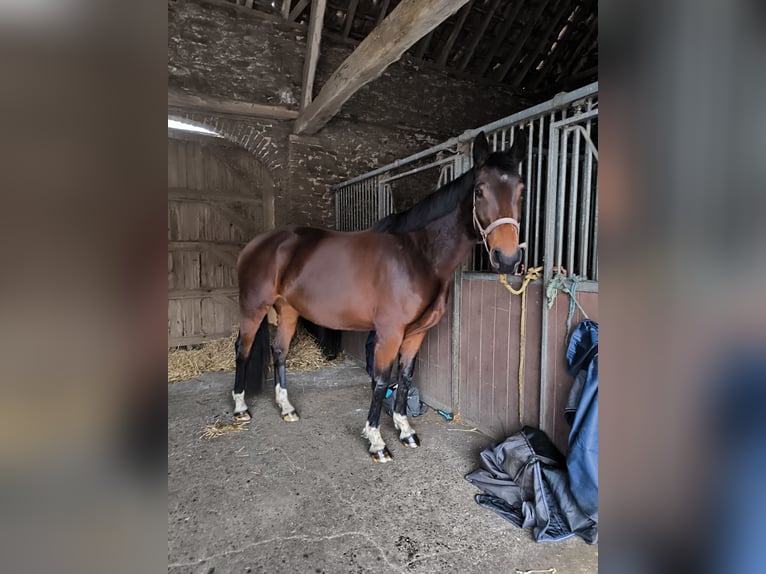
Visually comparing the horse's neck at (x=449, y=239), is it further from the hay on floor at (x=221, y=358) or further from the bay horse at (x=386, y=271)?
the hay on floor at (x=221, y=358)

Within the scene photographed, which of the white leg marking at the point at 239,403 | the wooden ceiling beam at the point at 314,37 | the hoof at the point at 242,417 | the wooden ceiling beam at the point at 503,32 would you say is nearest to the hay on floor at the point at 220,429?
the hoof at the point at 242,417

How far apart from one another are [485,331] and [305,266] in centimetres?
132

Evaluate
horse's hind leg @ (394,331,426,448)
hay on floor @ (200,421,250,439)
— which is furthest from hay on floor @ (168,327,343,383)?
horse's hind leg @ (394,331,426,448)

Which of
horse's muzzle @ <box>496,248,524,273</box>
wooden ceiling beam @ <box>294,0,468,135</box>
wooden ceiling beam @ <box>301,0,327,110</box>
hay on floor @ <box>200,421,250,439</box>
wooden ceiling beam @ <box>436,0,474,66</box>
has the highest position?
wooden ceiling beam @ <box>436,0,474,66</box>

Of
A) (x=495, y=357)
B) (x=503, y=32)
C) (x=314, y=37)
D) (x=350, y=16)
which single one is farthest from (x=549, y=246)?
(x=503, y=32)

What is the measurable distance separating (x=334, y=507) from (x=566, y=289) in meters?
1.49

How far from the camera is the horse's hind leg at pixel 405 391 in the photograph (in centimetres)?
239

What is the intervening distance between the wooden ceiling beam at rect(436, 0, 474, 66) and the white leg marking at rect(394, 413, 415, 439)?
5.20 m

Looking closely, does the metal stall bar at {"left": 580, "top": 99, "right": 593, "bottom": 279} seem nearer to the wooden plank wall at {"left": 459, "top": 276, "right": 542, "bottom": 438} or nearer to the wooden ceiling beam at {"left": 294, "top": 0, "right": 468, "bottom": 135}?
the wooden plank wall at {"left": 459, "top": 276, "right": 542, "bottom": 438}

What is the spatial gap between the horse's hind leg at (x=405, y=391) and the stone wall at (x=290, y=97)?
→ 267 centimetres

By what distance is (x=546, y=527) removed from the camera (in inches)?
62.0

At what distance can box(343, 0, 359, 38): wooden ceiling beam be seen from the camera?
469 centimetres
